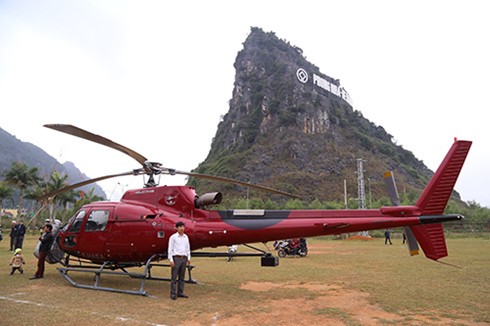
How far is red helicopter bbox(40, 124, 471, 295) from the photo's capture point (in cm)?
761

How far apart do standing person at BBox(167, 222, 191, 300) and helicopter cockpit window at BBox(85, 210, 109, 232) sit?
2.27 meters

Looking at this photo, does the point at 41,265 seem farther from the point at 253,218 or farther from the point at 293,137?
the point at 293,137

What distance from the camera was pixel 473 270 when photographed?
12633mm

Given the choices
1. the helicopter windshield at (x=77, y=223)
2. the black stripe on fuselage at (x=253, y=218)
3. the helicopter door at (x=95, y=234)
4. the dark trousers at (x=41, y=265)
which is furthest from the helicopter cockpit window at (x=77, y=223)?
the black stripe on fuselage at (x=253, y=218)

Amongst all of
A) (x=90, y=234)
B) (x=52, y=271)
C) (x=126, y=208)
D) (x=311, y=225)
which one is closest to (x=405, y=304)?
(x=311, y=225)

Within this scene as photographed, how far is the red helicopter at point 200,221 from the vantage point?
25.0ft

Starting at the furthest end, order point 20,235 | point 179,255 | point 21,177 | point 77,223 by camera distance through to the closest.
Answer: point 21,177, point 20,235, point 77,223, point 179,255

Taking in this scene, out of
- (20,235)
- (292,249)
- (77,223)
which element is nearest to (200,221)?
(77,223)

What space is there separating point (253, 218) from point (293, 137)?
105 meters

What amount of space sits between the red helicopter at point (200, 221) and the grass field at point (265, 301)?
840 millimetres

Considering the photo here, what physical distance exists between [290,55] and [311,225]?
155m

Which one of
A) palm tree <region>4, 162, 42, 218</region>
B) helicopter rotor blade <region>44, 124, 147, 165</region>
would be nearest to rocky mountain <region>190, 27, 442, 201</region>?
palm tree <region>4, 162, 42, 218</region>

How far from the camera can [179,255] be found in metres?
7.92

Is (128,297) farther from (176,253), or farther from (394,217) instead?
(394,217)
